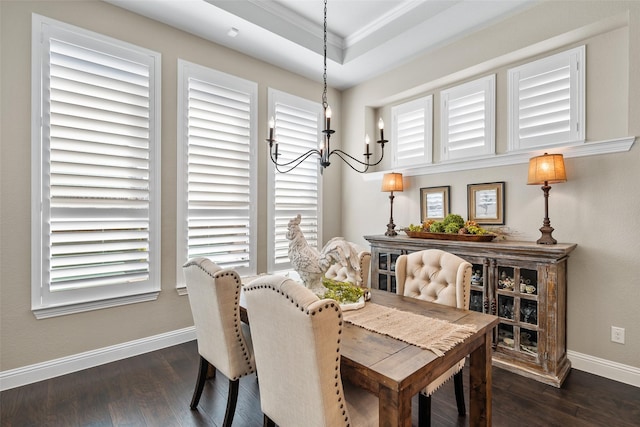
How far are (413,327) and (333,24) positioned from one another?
11.0 feet

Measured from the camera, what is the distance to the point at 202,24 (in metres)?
3.14

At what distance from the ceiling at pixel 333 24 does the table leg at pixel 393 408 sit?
10.6 feet

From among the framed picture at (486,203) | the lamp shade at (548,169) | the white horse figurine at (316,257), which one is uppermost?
the lamp shade at (548,169)

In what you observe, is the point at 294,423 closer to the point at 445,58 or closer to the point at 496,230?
the point at 496,230

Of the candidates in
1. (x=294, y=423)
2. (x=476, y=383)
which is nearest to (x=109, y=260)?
(x=294, y=423)

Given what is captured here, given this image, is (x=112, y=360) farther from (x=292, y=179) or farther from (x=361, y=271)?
(x=292, y=179)

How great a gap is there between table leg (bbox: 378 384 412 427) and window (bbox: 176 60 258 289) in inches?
103

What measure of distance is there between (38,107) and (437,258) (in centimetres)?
326

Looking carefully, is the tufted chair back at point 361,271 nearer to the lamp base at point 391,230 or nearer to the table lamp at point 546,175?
the lamp base at point 391,230

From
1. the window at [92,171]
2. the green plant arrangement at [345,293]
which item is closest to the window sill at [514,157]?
the green plant arrangement at [345,293]

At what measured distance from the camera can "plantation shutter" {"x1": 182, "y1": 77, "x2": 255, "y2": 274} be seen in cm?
332

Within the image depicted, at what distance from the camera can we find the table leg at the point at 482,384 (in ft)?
5.64

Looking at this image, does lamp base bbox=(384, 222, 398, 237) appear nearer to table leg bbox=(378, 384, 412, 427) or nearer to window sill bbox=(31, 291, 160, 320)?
window sill bbox=(31, 291, 160, 320)

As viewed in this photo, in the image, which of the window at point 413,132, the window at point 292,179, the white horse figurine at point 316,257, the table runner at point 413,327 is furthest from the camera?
the window at point 292,179
